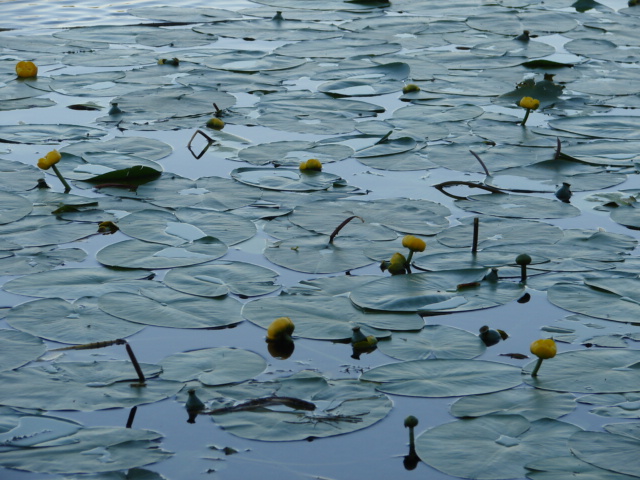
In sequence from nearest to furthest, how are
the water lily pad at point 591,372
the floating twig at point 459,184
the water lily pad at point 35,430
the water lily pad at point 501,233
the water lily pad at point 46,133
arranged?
1. the water lily pad at point 35,430
2. the water lily pad at point 591,372
3. the water lily pad at point 501,233
4. the floating twig at point 459,184
5. the water lily pad at point 46,133

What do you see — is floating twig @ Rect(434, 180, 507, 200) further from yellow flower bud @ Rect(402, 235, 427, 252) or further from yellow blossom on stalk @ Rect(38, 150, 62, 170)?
yellow blossom on stalk @ Rect(38, 150, 62, 170)

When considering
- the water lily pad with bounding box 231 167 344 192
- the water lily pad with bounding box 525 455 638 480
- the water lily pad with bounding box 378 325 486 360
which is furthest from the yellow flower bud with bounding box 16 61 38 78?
the water lily pad with bounding box 525 455 638 480

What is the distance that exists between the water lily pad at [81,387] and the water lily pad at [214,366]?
41 millimetres

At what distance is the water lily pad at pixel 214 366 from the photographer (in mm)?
2201

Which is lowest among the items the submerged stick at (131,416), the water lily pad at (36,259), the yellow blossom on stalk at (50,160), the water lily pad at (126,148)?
the submerged stick at (131,416)

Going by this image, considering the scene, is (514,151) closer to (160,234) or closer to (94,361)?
(160,234)

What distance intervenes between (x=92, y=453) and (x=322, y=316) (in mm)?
770

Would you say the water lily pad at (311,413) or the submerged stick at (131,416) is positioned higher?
the water lily pad at (311,413)

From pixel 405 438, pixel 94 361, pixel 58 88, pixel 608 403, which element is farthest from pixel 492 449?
pixel 58 88

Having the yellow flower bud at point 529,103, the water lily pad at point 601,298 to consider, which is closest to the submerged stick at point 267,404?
the water lily pad at point 601,298

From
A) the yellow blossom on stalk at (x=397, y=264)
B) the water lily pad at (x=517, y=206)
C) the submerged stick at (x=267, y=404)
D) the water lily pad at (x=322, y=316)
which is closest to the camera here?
the submerged stick at (x=267, y=404)

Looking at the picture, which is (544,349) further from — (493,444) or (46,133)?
(46,133)

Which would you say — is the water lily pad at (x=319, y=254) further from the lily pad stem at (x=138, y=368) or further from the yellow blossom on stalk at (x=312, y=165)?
the lily pad stem at (x=138, y=368)

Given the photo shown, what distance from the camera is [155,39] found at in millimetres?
5457
